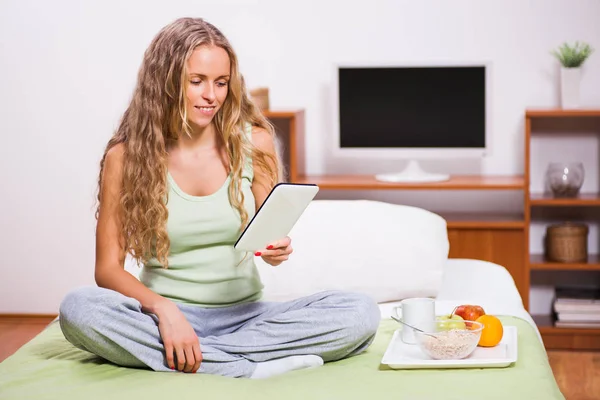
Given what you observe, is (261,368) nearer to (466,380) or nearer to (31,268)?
(466,380)

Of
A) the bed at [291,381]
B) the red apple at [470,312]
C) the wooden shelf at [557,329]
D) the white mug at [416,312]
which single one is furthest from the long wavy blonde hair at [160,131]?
the wooden shelf at [557,329]

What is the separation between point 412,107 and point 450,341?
5.52 feet

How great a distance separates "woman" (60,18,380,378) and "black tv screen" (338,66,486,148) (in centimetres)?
127

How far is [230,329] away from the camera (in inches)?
85.3

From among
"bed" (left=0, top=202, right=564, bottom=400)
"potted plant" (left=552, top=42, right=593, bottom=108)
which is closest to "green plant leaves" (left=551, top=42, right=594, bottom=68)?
"potted plant" (left=552, top=42, right=593, bottom=108)

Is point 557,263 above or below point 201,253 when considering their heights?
below

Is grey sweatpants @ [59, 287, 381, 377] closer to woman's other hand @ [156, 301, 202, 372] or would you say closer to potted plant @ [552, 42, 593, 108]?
woman's other hand @ [156, 301, 202, 372]

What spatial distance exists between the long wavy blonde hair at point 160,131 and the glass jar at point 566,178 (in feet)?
5.20

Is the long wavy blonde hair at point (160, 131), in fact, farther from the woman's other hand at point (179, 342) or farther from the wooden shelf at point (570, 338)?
the wooden shelf at point (570, 338)

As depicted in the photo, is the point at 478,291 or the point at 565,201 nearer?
the point at 478,291

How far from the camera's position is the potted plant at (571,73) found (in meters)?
3.40

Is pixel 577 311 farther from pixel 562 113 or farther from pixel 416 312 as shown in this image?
pixel 416 312

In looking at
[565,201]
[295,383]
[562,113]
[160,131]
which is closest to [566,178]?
[565,201]

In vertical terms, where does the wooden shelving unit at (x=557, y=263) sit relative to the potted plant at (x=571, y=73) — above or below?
below
